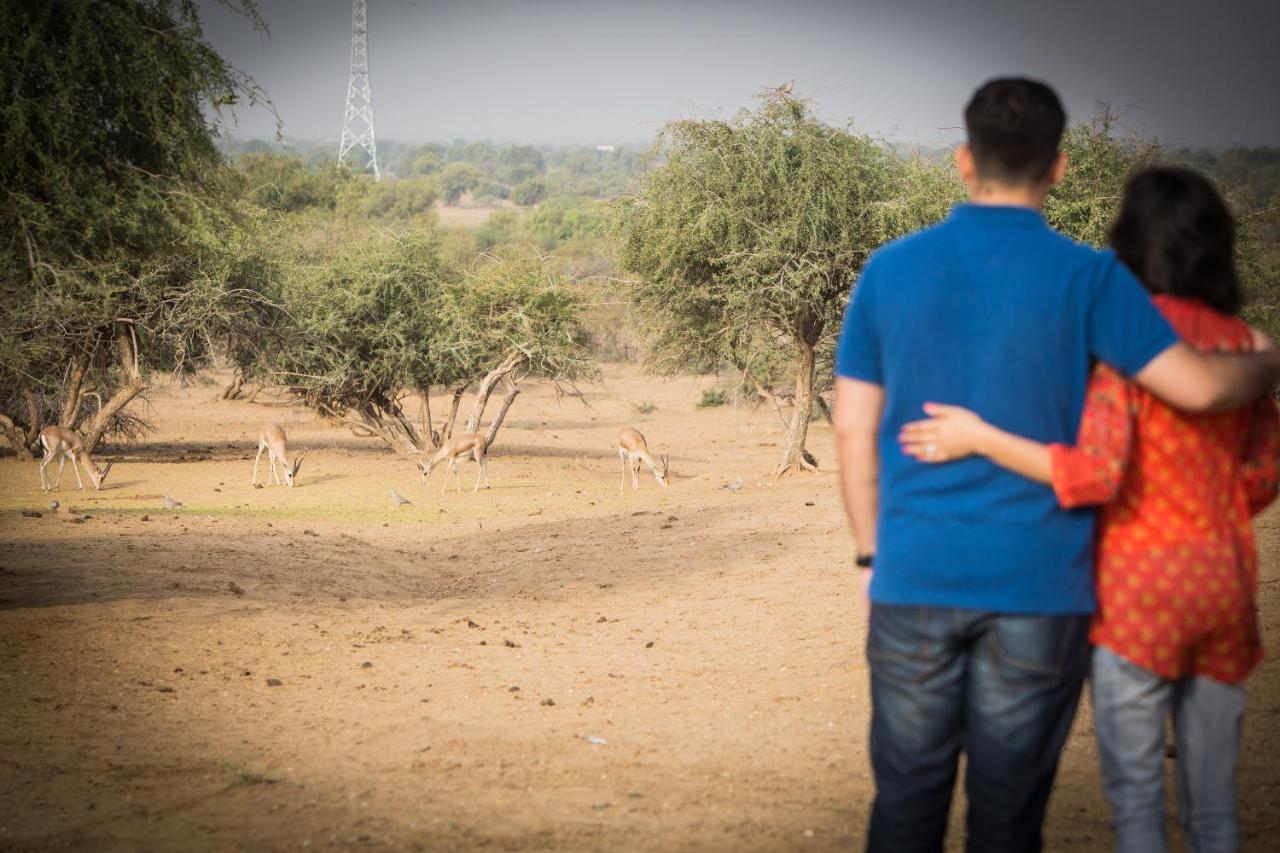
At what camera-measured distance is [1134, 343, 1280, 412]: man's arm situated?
10.1ft

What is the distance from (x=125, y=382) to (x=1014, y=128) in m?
26.2

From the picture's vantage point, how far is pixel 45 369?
87.1 feet

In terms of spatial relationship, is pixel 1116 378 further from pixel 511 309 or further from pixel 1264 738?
pixel 511 309

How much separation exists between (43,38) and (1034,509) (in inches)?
337

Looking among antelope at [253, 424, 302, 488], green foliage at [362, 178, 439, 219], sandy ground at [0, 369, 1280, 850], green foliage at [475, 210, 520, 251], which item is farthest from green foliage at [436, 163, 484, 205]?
sandy ground at [0, 369, 1280, 850]

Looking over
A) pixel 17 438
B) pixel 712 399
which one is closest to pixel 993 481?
pixel 17 438

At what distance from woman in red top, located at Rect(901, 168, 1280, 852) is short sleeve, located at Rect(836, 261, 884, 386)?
0.70 feet

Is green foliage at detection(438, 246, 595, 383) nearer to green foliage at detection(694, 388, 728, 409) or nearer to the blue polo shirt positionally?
green foliage at detection(694, 388, 728, 409)

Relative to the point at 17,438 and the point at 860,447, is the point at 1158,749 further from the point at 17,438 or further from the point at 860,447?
the point at 17,438

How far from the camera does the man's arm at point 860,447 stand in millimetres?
3273

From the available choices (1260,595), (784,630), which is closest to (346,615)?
(784,630)

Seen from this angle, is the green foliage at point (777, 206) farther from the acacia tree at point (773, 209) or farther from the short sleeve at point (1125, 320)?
the short sleeve at point (1125, 320)

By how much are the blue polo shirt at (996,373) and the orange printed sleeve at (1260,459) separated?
519 mm

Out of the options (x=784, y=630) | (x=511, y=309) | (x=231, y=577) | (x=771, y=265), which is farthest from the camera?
(x=511, y=309)
